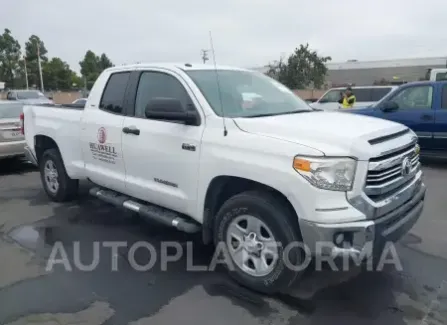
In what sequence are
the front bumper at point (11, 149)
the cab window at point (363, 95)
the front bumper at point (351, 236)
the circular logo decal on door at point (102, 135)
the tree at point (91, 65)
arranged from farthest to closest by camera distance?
the tree at point (91, 65) → the cab window at point (363, 95) → the front bumper at point (11, 149) → the circular logo decal on door at point (102, 135) → the front bumper at point (351, 236)

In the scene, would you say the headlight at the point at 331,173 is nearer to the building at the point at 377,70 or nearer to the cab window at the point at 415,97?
the cab window at the point at 415,97

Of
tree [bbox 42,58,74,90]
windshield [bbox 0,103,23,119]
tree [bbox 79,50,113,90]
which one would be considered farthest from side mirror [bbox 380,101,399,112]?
tree [bbox 42,58,74,90]

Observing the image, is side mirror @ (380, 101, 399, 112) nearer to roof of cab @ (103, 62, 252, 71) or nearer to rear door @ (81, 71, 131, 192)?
roof of cab @ (103, 62, 252, 71)

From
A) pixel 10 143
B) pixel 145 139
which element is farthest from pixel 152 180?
pixel 10 143

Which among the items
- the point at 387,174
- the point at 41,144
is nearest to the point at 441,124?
the point at 387,174

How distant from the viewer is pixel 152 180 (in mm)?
4289

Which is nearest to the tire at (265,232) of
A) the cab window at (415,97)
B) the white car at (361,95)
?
the cab window at (415,97)

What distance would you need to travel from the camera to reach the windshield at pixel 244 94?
13.0 feet

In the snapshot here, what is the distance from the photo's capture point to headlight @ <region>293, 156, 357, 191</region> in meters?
3.04

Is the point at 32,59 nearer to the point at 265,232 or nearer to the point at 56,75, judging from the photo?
the point at 56,75

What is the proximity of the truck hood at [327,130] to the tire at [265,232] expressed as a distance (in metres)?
0.52

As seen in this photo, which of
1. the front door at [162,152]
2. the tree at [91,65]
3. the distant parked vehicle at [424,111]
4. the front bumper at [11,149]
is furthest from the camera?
the tree at [91,65]

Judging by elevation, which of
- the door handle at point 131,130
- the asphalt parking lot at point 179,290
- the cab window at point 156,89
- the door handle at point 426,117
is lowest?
the asphalt parking lot at point 179,290

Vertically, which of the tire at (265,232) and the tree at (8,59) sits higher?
the tree at (8,59)
